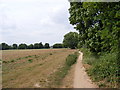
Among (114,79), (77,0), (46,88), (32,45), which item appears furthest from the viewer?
(32,45)

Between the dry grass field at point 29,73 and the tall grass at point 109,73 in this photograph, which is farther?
the dry grass field at point 29,73

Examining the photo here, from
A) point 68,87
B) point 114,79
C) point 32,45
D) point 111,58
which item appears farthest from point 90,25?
point 32,45

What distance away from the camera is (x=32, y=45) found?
11419 centimetres

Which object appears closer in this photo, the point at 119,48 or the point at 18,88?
the point at 119,48

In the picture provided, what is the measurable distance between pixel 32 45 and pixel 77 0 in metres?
104

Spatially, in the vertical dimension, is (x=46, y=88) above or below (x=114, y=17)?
below

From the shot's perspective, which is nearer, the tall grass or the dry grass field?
the tall grass

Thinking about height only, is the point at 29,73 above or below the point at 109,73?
below

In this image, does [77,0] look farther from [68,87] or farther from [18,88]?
[18,88]

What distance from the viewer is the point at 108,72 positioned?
9.23 metres

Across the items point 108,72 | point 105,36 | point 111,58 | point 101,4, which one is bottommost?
point 108,72

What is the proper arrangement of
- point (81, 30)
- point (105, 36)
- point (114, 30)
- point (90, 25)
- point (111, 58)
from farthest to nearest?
point (81, 30) → point (90, 25) → point (111, 58) → point (105, 36) → point (114, 30)

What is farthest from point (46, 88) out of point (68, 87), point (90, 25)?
point (90, 25)

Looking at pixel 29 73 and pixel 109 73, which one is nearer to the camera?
pixel 109 73
